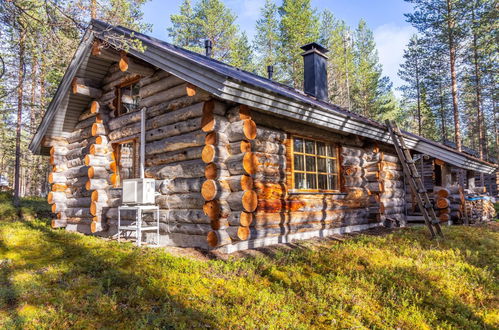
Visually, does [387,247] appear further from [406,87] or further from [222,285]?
[406,87]

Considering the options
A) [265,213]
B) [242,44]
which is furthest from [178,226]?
[242,44]

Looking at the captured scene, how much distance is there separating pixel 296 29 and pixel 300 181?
781 inches

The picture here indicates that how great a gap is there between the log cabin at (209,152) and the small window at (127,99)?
0.03 metres

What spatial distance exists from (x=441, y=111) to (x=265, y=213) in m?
28.1

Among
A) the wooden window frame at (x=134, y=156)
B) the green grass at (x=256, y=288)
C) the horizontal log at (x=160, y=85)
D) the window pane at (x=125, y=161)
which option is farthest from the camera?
the window pane at (x=125, y=161)

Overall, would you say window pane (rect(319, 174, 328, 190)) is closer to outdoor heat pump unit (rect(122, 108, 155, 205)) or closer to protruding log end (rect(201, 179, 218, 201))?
protruding log end (rect(201, 179, 218, 201))

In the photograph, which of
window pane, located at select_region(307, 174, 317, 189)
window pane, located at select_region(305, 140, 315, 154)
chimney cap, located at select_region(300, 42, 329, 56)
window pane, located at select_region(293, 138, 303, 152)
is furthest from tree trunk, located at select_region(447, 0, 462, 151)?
window pane, located at select_region(293, 138, 303, 152)

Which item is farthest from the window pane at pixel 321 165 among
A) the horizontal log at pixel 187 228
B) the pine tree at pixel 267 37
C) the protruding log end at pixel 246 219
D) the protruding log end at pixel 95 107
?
the pine tree at pixel 267 37

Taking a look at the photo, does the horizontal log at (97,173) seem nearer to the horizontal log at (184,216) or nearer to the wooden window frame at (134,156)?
the wooden window frame at (134,156)

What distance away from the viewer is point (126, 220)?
8750mm

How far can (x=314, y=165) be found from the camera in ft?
29.2

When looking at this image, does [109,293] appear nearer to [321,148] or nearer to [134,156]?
[134,156]

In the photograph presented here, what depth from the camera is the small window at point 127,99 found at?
9742mm

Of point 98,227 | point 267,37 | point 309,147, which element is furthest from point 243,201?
point 267,37
